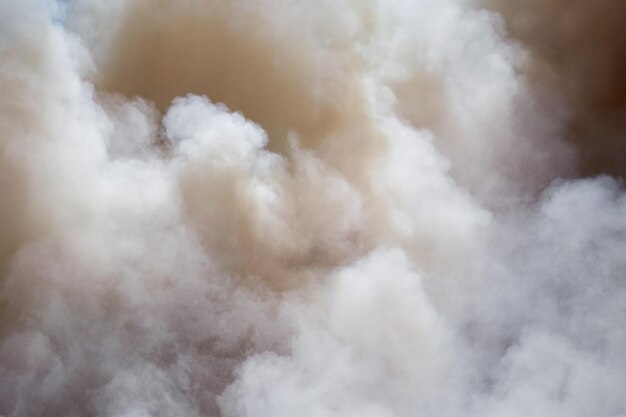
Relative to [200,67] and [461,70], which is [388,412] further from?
[200,67]

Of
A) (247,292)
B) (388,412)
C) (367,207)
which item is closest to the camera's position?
(388,412)

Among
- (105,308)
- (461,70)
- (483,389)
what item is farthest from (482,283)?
(105,308)

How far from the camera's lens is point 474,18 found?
16.7m

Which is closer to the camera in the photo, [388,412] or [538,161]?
[388,412]

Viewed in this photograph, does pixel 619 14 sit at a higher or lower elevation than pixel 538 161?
higher

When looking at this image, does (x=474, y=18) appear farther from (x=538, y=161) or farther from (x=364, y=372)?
(x=364, y=372)

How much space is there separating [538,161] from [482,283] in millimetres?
3550

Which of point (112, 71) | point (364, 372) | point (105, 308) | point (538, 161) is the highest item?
point (112, 71)

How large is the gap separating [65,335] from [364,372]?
7.36 m

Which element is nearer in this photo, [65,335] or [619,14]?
[65,335]

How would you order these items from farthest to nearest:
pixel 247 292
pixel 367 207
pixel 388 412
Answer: pixel 367 207 < pixel 247 292 < pixel 388 412

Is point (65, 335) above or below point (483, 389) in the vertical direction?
above

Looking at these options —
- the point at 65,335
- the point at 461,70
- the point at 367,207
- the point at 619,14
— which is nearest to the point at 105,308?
the point at 65,335

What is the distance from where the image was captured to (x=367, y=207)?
17.1 meters
